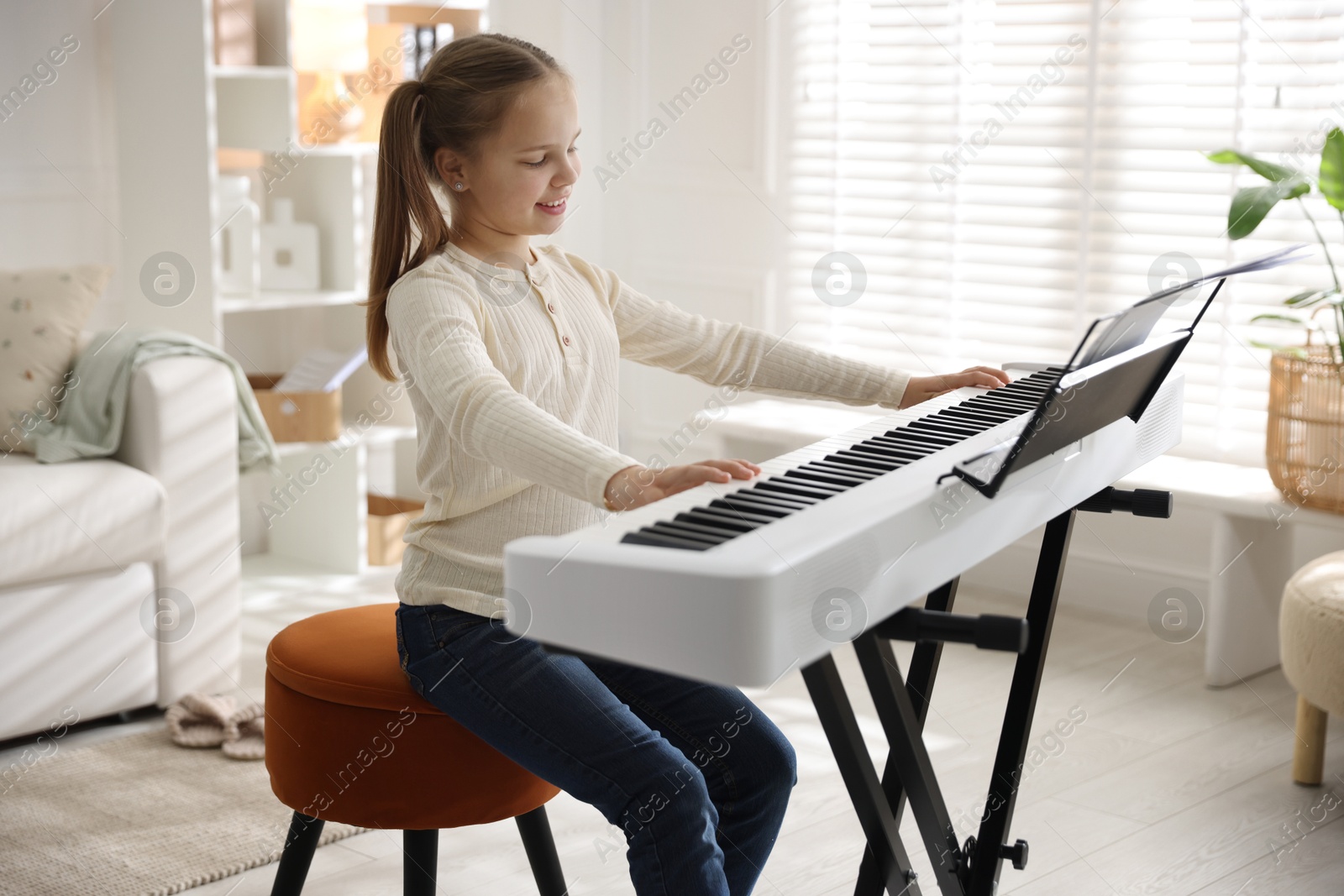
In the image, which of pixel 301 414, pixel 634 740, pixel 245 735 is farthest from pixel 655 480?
pixel 301 414

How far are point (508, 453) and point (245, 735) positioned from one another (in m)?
1.61

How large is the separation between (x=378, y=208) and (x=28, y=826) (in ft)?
4.32

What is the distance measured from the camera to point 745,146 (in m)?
4.19

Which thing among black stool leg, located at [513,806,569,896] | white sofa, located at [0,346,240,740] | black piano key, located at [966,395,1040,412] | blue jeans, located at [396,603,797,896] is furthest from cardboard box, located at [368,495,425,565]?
black piano key, located at [966,395,1040,412]

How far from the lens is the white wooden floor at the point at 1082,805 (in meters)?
2.17

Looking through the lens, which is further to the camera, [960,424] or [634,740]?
[960,424]

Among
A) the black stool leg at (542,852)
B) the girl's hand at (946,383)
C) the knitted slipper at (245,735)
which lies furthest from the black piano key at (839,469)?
the knitted slipper at (245,735)

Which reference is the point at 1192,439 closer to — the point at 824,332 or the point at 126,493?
the point at 824,332

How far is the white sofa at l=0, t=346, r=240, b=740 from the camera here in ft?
8.41

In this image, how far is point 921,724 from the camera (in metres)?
1.61

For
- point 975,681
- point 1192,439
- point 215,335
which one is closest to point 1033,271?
point 1192,439

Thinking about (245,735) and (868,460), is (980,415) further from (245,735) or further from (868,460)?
(245,735)

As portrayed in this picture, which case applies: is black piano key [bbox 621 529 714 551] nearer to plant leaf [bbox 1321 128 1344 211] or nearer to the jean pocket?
the jean pocket

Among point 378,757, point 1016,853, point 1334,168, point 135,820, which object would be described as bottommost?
point 135,820
